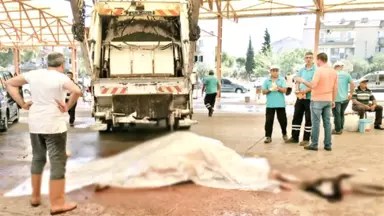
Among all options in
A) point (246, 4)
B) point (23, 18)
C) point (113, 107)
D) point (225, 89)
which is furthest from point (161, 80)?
point (225, 89)

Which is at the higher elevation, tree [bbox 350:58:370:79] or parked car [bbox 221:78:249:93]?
tree [bbox 350:58:370:79]

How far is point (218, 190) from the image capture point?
4.38 meters

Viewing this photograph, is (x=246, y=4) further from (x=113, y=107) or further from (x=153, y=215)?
(x=153, y=215)

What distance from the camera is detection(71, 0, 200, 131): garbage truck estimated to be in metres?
7.70

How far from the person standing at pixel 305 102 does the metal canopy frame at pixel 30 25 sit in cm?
1345

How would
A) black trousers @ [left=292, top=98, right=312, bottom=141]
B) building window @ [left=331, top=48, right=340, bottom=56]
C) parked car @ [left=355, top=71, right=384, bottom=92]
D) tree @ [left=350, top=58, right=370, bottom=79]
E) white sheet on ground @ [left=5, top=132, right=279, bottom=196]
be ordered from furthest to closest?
1. building window @ [left=331, top=48, right=340, bottom=56]
2. tree @ [left=350, top=58, right=370, bottom=79]
3. parked car @ [left=355, top=71, right=384, bottom=92]
4. black trousers @ [left=292, top=98, right=312, bottom=141]
5. white sheet on ground @ [left=5, top=132, right=279, bottom=196]

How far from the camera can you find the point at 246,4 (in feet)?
57.4

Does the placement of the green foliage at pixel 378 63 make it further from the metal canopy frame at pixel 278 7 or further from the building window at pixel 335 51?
the metal canopy frame at pixel 278 7

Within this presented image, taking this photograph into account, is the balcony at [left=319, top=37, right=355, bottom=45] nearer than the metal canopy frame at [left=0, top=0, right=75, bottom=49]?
No

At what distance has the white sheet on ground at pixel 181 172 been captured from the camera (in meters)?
4.54

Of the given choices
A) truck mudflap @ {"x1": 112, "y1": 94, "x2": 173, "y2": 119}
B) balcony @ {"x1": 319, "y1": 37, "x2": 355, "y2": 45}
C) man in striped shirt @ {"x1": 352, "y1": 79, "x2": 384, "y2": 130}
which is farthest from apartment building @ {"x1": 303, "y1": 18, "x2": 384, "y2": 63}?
truck mudflap @ {"x1": 112, "y1": 94, "x2": 173, "y2": 119}

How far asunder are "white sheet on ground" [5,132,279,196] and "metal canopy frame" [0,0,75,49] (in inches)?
536

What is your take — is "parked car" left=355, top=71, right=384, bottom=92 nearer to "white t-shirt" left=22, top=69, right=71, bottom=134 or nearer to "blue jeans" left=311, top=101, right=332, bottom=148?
"blue jeans" left=311, top=101, right=332, bottom=148

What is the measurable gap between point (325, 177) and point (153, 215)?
7.89ft
